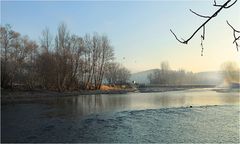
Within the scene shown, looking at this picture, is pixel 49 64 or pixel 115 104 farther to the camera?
pixel 49 64

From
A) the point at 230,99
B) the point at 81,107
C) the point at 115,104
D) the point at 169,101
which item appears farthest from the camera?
the point at 230,99

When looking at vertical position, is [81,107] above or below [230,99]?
below

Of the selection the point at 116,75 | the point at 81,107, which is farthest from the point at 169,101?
the point at 116,75

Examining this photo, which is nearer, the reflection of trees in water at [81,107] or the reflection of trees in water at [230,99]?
the reflection of trees in water at [81,107]

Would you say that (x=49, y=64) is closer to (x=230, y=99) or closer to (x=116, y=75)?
(x=230, y=99)

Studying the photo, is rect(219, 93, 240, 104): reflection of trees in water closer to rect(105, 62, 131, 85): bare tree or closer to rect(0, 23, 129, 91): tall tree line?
rect(0, 23, 129, 91): tall tree line

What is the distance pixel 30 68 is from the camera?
56.6 metres

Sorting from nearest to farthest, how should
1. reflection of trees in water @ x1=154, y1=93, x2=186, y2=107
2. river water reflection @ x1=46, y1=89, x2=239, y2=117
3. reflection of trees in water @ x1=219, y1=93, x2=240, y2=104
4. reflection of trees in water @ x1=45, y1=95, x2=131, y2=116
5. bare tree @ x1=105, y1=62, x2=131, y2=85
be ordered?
1. reflection of trees in water @ x1=45, y1=95, x2=131, y2=116
2. river water reflection @ x1=46, y1=89, x2=239, y2=117
3. reflection of trees in water @ x1=154, y1=93, x2=186, y2=107
4. reflection of trees in water @ x1=219, y1=93, x2=240, y2=104
5. bare tree @ x1=105, y1=62, x2=131, y2=85

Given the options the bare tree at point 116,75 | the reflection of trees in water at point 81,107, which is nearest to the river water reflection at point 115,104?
the reflection of trees in water at point 81,107

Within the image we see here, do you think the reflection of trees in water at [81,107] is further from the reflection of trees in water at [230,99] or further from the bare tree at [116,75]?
the bare tree at [116,75]

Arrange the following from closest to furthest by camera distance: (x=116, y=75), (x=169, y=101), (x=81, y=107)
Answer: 1. (x=81, y=107)
2. (x=169, y=101)
3. (x=116, y=75)

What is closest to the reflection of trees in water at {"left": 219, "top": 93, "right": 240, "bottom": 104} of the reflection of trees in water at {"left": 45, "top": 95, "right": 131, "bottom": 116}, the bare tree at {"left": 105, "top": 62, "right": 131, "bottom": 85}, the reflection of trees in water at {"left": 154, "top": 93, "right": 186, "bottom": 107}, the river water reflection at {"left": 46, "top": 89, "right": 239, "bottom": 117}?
the river water reflection at {"left": 46, "top": 89, "right": 239, "bottom": 117}

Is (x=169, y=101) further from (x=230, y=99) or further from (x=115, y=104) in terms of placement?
(x=230, y=99)

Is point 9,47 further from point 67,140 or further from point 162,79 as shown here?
point 162,79
